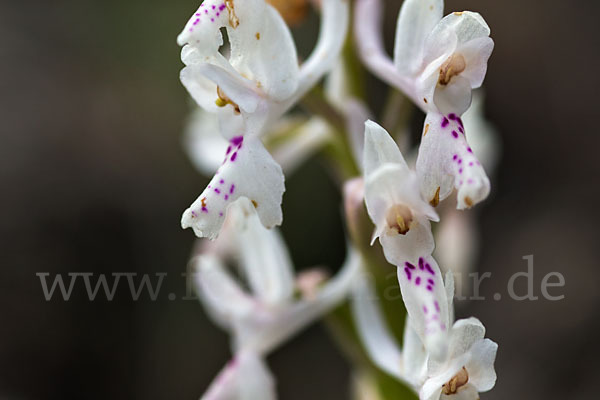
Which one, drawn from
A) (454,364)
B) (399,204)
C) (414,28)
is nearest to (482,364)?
(454,364)

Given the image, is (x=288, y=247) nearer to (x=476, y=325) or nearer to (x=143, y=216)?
(x=143, y=216)

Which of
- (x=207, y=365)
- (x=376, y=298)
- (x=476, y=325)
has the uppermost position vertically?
(x=207, y=365)

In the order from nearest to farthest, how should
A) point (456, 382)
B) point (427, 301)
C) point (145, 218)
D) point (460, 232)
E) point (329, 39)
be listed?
point (427, 301), point (456, 382), point (329, 39), point (460, 232), point (145, 218)

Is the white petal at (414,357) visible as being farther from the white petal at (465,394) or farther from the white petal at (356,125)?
the white petal at (356,125)

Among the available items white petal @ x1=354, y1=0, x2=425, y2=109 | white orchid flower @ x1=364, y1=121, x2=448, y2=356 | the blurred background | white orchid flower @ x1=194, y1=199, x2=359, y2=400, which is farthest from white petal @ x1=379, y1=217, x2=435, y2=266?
the blurred background

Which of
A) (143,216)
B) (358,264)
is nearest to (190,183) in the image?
(143,216)

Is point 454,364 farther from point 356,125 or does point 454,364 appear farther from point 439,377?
point 356,125
